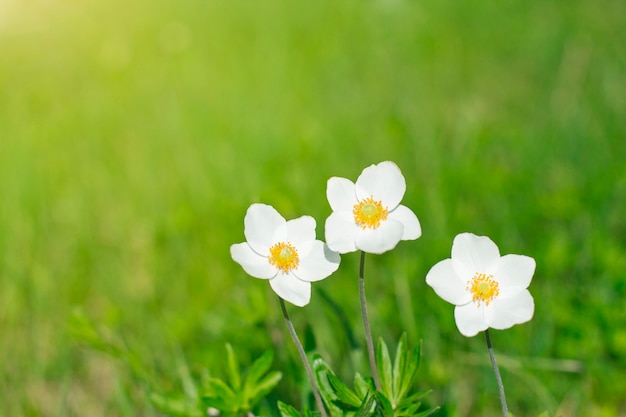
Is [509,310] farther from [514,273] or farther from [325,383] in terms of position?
[325,383]

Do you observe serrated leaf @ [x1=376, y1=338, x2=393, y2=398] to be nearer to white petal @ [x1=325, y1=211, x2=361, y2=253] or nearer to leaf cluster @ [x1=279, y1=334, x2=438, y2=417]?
leaf cluster @ [x1=279, y1=334, x2=438, y2=417]

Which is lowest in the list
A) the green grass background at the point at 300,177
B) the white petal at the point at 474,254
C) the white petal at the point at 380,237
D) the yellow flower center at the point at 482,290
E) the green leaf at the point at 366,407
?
the green leaf at the point at 366,407

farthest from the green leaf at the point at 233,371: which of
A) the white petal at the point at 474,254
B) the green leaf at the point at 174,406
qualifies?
the white petal at the point at 474,254

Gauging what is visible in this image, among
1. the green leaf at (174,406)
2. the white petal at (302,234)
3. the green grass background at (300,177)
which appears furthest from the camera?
the green grass background at (300,177)

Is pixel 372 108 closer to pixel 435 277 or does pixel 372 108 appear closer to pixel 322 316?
pixel 322 316

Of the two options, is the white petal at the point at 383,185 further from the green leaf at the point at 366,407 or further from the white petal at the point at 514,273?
the green leaf at the point at 366,407

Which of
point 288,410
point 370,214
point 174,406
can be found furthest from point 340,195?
point 174,406

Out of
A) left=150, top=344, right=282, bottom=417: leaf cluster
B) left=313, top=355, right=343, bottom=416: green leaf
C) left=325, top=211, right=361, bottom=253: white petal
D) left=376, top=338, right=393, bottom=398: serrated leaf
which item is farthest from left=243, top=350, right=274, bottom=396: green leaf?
left=325, top=211, right=361, bottom=253: white petal
